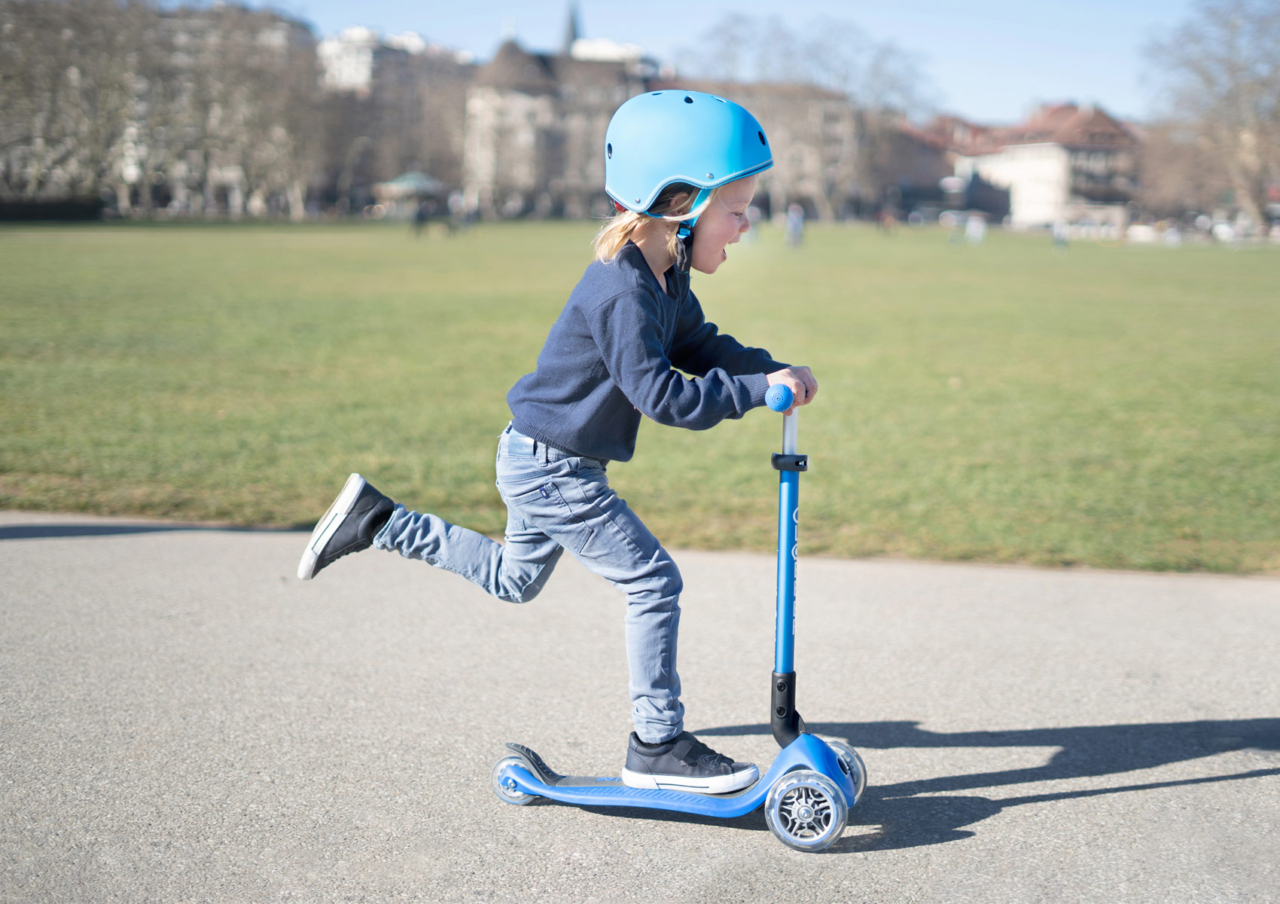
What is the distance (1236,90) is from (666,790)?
8889 centimetres

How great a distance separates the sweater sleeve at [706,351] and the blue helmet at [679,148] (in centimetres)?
34

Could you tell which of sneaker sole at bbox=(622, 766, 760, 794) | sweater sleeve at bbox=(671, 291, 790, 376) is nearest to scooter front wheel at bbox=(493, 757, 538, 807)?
sneaker sole at bbox=(622, 766, 760, 794)

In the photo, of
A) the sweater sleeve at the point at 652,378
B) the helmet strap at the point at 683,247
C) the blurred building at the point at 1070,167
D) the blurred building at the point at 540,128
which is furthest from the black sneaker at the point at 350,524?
the blurred building at the point at 1070,167

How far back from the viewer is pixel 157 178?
7638cm

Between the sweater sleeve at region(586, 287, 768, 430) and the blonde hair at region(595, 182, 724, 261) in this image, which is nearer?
the sweater sleeve at region(586, 287, 768, 430)

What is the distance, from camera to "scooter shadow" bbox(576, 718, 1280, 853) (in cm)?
284

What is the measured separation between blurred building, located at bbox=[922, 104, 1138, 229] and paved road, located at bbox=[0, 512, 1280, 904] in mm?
128222

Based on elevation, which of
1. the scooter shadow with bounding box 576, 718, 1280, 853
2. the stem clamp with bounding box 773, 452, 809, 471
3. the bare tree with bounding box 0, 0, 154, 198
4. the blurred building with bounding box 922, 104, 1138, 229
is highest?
the blurred building with bounding box 922, 104, 1138, 229

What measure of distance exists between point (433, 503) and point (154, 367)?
6022mm

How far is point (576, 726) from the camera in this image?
134 inches

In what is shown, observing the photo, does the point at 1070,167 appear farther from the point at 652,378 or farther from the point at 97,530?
the point at 652,378

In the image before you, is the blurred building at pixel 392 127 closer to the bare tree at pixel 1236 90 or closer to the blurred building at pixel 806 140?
the blurred building at pixel 806 140

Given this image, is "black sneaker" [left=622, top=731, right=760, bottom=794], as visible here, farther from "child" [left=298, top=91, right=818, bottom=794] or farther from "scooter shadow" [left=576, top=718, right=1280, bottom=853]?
"scooter shadow" [left=576, top=718, right=1280, bottom=853]

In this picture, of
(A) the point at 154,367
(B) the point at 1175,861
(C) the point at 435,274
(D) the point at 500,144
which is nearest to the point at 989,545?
(B) the point at 1175,861
